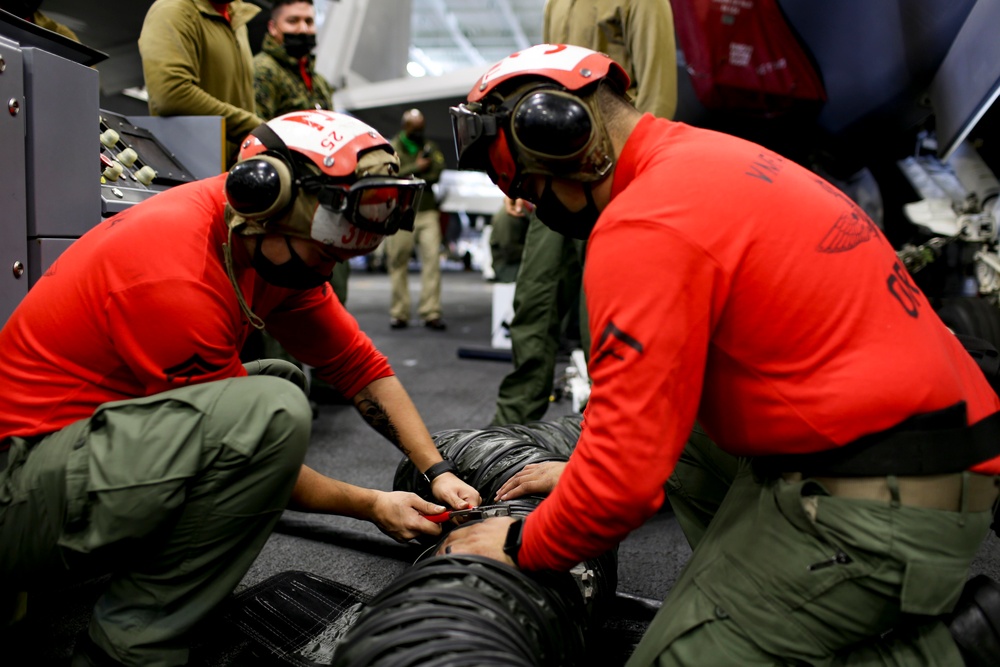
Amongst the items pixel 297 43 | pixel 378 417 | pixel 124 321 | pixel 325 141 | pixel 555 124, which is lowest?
pixel 378 417

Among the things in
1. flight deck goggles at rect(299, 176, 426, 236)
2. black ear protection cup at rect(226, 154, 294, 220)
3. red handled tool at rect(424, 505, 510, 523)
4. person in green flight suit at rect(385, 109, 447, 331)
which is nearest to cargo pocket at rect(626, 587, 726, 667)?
red handled tool at rect(424, 505, 510, 523)

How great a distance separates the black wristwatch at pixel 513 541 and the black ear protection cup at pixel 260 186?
629mm

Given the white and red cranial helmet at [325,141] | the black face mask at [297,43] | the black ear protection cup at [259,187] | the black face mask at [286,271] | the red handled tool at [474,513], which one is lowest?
the red handled tool at [474,513]

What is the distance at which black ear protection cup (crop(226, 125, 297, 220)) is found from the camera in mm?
1113

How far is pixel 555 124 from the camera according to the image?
984mm

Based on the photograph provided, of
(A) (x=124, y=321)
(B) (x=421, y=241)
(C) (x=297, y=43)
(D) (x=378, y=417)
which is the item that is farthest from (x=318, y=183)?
(B) (x=421, y=241)

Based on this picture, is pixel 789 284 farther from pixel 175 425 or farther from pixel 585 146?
pixel 175 425

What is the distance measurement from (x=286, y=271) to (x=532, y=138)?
0.51 meters

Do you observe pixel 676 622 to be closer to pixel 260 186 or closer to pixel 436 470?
pixel 436 470

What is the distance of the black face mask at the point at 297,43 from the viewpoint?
2.94 metres

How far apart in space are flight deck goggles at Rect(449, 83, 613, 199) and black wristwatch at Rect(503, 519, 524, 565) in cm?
52

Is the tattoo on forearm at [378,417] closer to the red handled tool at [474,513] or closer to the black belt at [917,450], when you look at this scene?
the red handled tool at [474,513]

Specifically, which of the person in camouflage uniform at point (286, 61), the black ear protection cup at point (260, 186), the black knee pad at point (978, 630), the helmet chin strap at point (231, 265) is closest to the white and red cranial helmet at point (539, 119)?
the black ear protection cup at point (260, 186)

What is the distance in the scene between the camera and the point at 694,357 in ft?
2.93
